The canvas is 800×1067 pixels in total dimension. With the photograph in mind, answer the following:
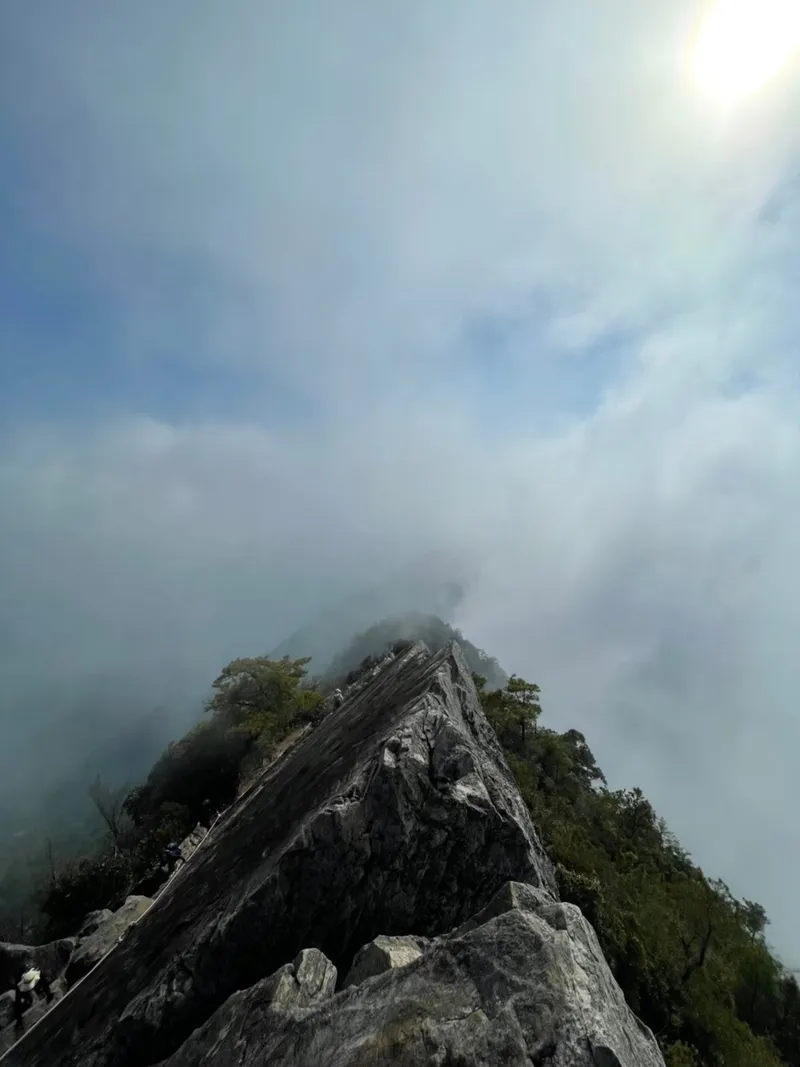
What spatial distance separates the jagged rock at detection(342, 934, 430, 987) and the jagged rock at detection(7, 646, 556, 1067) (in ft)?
6.89

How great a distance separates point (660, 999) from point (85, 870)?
131ft

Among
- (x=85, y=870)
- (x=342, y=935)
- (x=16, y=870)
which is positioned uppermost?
(x=342, y=935)

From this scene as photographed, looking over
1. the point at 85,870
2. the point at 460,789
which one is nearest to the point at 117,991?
the point at 460,789

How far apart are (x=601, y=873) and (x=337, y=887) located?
111 ft

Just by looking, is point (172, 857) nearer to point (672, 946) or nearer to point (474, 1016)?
point (474, 1016)

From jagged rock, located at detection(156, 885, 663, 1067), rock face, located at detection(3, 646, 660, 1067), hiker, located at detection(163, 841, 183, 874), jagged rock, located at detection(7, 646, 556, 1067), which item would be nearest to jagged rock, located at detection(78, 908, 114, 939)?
hiker, located at detection(163, 841, 183, 874)

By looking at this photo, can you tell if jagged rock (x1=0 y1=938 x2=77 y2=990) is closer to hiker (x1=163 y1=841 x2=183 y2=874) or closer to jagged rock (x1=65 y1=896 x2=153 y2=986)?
jagged rock (x1=65 y1=896 x2=153 y2=986)

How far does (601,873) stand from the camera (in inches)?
1523


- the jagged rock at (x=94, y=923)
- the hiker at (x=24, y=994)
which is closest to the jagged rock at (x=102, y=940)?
the jagged rock at (x=94, y=923)

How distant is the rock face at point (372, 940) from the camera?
7.61m

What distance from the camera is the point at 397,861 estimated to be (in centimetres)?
1298

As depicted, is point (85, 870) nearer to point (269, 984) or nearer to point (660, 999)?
point (660, 999)

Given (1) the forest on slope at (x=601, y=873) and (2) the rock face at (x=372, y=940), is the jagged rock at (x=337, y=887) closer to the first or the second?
(2) the rock face at (x=372, y=940)

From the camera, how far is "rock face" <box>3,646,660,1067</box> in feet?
25.0
